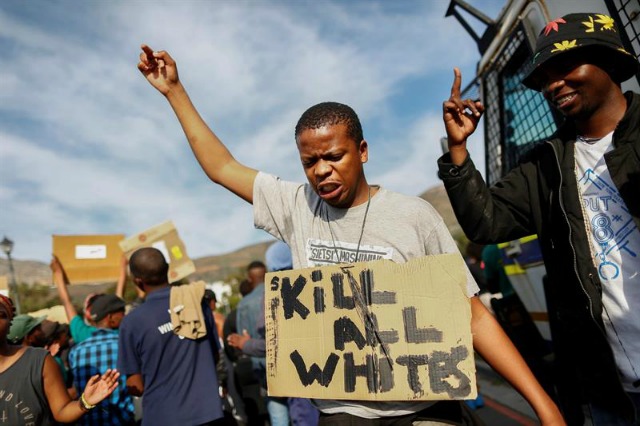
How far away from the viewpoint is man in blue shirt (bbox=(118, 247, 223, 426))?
3.05 meters

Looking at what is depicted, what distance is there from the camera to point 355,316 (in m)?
1.61

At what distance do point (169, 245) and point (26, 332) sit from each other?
1.68 m

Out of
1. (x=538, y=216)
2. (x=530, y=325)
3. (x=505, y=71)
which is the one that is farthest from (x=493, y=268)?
(x=538, y=216)

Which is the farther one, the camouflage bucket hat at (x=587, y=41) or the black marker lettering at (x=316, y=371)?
the camouflage bucket hat at (x=587, y=41)

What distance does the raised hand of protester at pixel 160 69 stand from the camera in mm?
2125

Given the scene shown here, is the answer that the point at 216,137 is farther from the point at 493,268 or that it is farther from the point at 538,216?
the point at 493,268

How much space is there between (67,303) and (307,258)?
3.65 meters

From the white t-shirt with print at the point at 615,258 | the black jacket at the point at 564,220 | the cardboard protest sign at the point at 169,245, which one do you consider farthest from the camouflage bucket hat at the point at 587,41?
the cardboard protest sign at the point at 169,245

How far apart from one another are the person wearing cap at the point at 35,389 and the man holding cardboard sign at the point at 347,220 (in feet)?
4.61

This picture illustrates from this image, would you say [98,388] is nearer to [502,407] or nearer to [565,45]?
[565,45]

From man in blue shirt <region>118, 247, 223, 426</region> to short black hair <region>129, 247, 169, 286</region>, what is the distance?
213 millimetres

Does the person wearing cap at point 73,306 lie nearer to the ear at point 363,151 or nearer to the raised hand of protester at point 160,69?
the raised hand of protester at point 160,69

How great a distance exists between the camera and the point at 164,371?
10.2ft

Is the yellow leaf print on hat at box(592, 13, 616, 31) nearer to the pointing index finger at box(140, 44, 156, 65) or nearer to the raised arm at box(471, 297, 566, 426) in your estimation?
the raised arm at box(471, 297, 566, 426)
